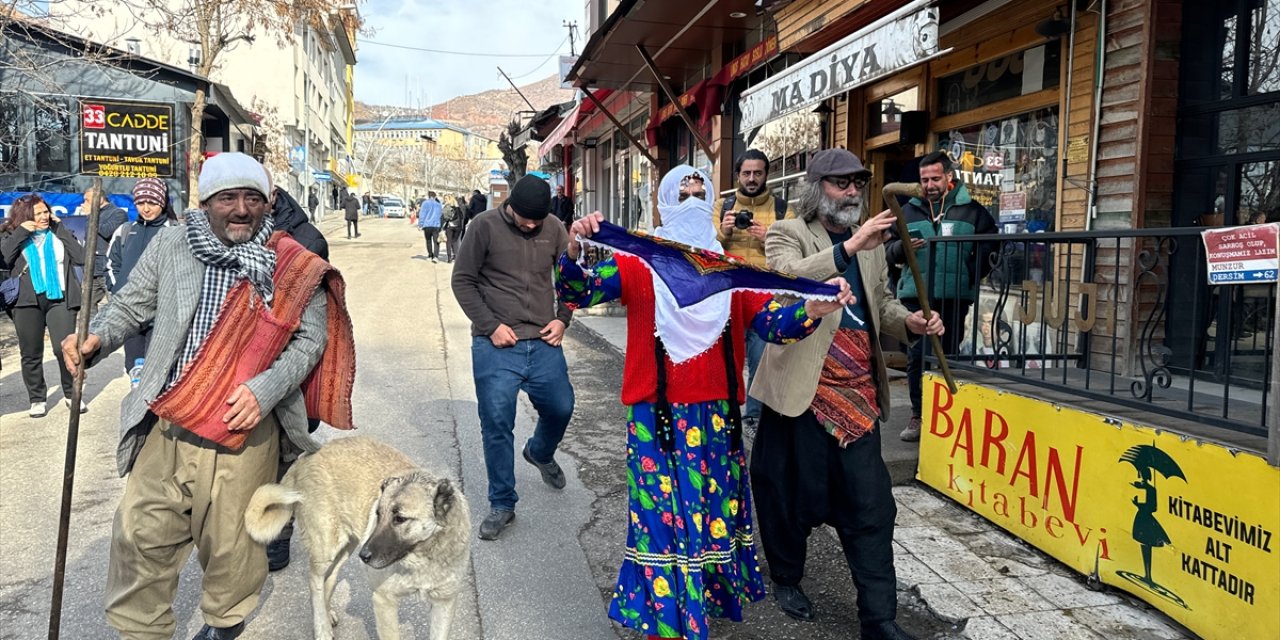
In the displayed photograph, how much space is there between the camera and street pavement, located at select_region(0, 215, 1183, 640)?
3400mm

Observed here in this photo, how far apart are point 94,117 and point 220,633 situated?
422 cm

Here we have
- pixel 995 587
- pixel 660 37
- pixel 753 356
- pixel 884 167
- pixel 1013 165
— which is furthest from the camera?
pixel 660 37

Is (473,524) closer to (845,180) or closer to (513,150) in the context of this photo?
(845,180)

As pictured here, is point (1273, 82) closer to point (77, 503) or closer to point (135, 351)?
point (77, 503)

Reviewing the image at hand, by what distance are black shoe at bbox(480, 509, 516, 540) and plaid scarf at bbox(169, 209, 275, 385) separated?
202 cm

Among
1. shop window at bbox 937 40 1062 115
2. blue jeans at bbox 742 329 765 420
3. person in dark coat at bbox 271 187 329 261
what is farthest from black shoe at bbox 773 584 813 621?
shop window at bbox 937 40 1062 115

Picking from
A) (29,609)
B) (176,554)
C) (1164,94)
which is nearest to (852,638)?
(176,554)

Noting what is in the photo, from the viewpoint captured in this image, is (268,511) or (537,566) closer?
(268,511)

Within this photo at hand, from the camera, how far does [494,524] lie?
4.36 m

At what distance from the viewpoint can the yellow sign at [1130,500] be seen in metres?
2.95

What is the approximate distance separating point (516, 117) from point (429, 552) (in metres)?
30.7

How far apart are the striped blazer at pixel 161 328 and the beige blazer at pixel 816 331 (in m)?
1.81

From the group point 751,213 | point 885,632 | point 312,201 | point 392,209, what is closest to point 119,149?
point 751,213

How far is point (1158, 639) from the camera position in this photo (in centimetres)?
322
